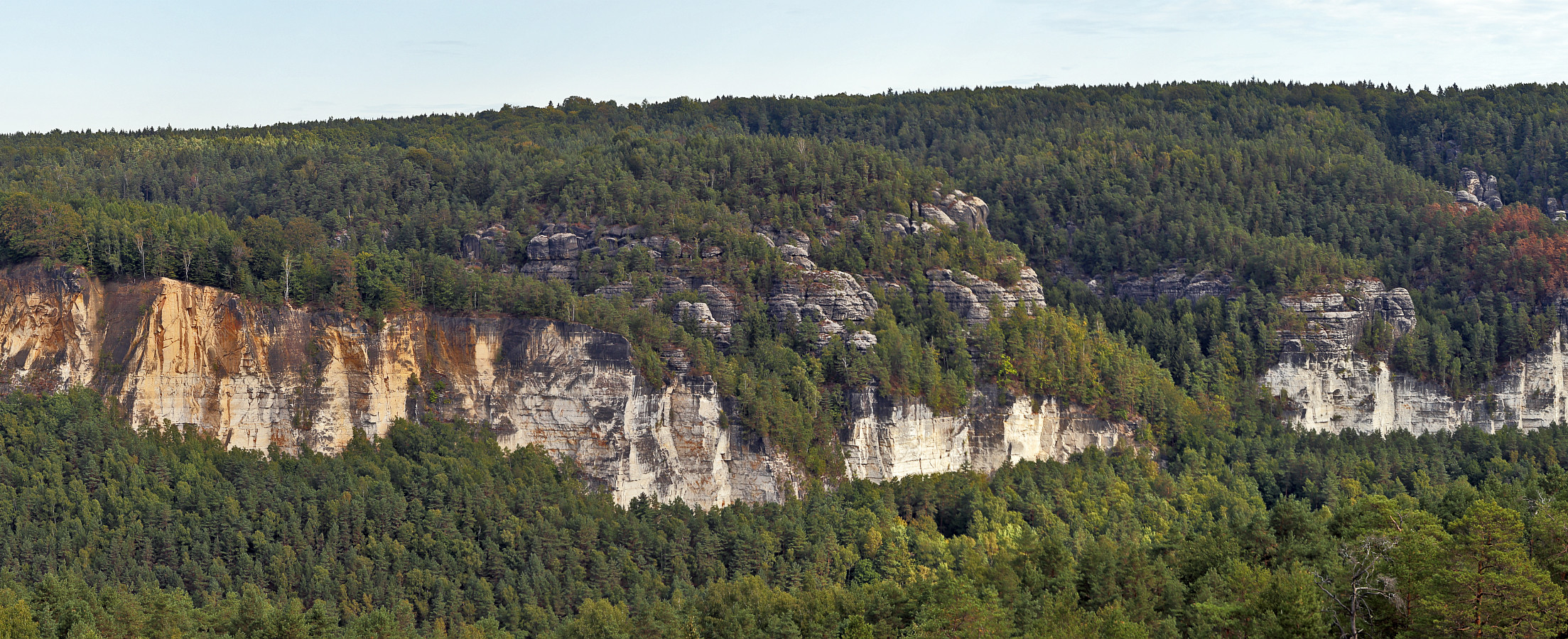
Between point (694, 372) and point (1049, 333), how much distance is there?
26.1m

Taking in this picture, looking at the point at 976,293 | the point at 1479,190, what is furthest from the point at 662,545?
the point at 1479,190

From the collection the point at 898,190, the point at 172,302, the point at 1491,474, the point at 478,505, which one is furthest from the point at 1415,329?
the point at 172,302

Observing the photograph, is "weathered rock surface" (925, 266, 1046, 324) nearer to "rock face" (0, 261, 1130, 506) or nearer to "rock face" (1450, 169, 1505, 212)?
"rock face" (0, 261, 1130, 506)

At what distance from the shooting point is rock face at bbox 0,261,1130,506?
8838 cm

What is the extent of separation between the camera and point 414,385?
311ft

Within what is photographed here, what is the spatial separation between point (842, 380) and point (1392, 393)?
133ft

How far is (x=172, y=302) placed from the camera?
89062mm

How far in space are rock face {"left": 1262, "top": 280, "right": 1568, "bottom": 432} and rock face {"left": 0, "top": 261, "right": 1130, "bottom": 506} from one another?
83.4ft

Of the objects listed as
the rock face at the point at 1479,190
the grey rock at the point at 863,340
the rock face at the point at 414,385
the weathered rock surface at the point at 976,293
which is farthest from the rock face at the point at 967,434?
the rock face at the point at 1479,190

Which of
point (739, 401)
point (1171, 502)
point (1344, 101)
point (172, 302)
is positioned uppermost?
point (1344, 101)

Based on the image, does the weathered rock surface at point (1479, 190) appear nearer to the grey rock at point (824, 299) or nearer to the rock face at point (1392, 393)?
the rock face at point (1392, 393)

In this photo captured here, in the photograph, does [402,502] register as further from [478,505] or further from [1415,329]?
[1415,329]

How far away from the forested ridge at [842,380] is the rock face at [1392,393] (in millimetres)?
1545

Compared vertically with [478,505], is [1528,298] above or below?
above
